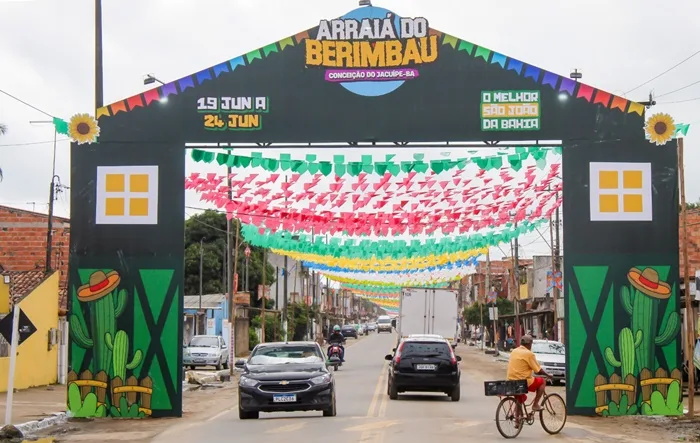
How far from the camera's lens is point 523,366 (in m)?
17.4

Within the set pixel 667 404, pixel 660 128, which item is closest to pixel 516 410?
pixel 667 404

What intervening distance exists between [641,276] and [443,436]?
6910mm

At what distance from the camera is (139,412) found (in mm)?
21000

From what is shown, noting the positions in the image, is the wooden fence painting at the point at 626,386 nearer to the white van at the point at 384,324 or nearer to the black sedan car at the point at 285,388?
the black sedan car at the point at 285,388

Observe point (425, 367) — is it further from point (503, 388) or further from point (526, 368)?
point (503, 388)

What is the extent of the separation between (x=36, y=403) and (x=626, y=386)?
1425cm

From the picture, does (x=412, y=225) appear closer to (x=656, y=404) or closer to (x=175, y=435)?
(x=656, y=404)

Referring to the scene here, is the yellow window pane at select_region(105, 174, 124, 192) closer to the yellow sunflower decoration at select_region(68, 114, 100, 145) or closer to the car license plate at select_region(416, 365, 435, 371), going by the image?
the yellow sunflower decoration at select_region(68, 114, 100, 145)

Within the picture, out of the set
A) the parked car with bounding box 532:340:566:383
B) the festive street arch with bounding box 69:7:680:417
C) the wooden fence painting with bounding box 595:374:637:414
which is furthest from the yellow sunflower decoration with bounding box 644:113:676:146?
the parked car with bounding box 532:340:566:383

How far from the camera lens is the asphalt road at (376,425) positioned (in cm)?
1653

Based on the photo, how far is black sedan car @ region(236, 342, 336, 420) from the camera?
20.0 metres

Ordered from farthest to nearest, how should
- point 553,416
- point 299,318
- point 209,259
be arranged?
point 299,318 < point 209,259 < point 553,416

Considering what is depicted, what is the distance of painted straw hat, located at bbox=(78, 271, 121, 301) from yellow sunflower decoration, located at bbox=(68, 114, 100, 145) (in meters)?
2.77

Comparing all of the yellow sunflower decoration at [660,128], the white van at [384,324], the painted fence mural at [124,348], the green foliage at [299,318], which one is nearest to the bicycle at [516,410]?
the yellow sunflower decoration at [660,128]
